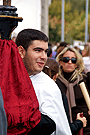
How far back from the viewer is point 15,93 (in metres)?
1.82

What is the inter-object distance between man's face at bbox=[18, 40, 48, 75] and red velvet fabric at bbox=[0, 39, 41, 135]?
43cm

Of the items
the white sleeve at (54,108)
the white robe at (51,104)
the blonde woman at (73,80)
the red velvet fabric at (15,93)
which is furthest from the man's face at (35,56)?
the blonde woman at (73,80)

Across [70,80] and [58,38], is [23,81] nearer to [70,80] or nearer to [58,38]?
[70,80]

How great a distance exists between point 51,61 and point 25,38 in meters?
1.02

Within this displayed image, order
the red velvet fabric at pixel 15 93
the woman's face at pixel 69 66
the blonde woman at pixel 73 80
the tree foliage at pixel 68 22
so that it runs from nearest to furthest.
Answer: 1. the red velvet fabric at pixel 15 93
2. the blonde woman at pixel 73 80
3. the woman's face at pixel 69 66
4. the tree foliage at pixel 68 22

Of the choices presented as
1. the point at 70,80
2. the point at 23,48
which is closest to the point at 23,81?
the point at 23,48

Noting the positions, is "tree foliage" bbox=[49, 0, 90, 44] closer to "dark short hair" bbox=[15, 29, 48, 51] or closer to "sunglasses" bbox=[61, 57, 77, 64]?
"sunglasses" bbox=[61, 57, 77, 64]

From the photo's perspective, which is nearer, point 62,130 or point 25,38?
point 62,130

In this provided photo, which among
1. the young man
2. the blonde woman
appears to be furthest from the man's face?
the blonde woman

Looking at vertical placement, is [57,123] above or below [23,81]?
below

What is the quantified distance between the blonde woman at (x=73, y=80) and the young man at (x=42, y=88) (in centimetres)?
177

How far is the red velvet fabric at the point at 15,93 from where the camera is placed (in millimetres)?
1781

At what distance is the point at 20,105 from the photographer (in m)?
1.79

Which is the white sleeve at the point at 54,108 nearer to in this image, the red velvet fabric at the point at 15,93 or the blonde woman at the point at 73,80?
the red velvet fabric at the point at 15,93
